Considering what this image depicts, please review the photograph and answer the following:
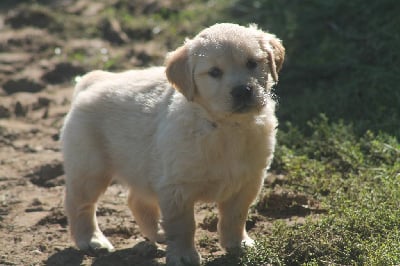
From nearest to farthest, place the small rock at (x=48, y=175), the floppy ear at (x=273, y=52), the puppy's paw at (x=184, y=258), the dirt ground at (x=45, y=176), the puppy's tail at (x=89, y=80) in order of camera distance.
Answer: the puppy's paw at (x=184, y=258), the floppy ear at (x=273, y=52), the dirt ground at (x=45, y=176), the puppy's tail at (x=89, y=80), the small rock at (x=48, y=175)

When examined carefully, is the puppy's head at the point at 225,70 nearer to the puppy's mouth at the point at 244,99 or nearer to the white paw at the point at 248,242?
the puppy's mouth at the point at 244,99

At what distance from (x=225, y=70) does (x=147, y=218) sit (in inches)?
63.3

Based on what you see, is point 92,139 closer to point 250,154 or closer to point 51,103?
point 250,154

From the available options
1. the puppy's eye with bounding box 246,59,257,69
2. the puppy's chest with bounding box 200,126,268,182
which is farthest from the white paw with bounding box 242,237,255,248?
the puppy's eye with bounding box 246,59,257,69

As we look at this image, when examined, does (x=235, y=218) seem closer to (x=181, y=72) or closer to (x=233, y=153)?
(x=233, y=153)

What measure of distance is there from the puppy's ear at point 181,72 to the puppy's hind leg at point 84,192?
3.31 ft

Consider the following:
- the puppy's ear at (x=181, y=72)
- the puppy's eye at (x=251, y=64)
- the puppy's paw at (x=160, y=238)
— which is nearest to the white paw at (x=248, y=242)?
the puppy's paw at (x=160, y=238)

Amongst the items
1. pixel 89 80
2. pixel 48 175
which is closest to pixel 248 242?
pixel 89 80

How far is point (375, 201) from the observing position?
5898 millimetres

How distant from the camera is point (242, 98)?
5203 millimetres

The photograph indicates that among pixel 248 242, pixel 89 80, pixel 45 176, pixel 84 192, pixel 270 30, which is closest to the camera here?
pixel 248 242

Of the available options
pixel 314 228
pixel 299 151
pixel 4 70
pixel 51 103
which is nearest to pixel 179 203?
pixel 314 228

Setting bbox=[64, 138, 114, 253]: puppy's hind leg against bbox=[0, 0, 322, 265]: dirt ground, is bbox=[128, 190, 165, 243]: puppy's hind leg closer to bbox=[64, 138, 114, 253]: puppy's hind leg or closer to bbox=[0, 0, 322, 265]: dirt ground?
bbox=[0, 0, 322, 265]: dirt ground

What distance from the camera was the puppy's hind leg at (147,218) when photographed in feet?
20.6
